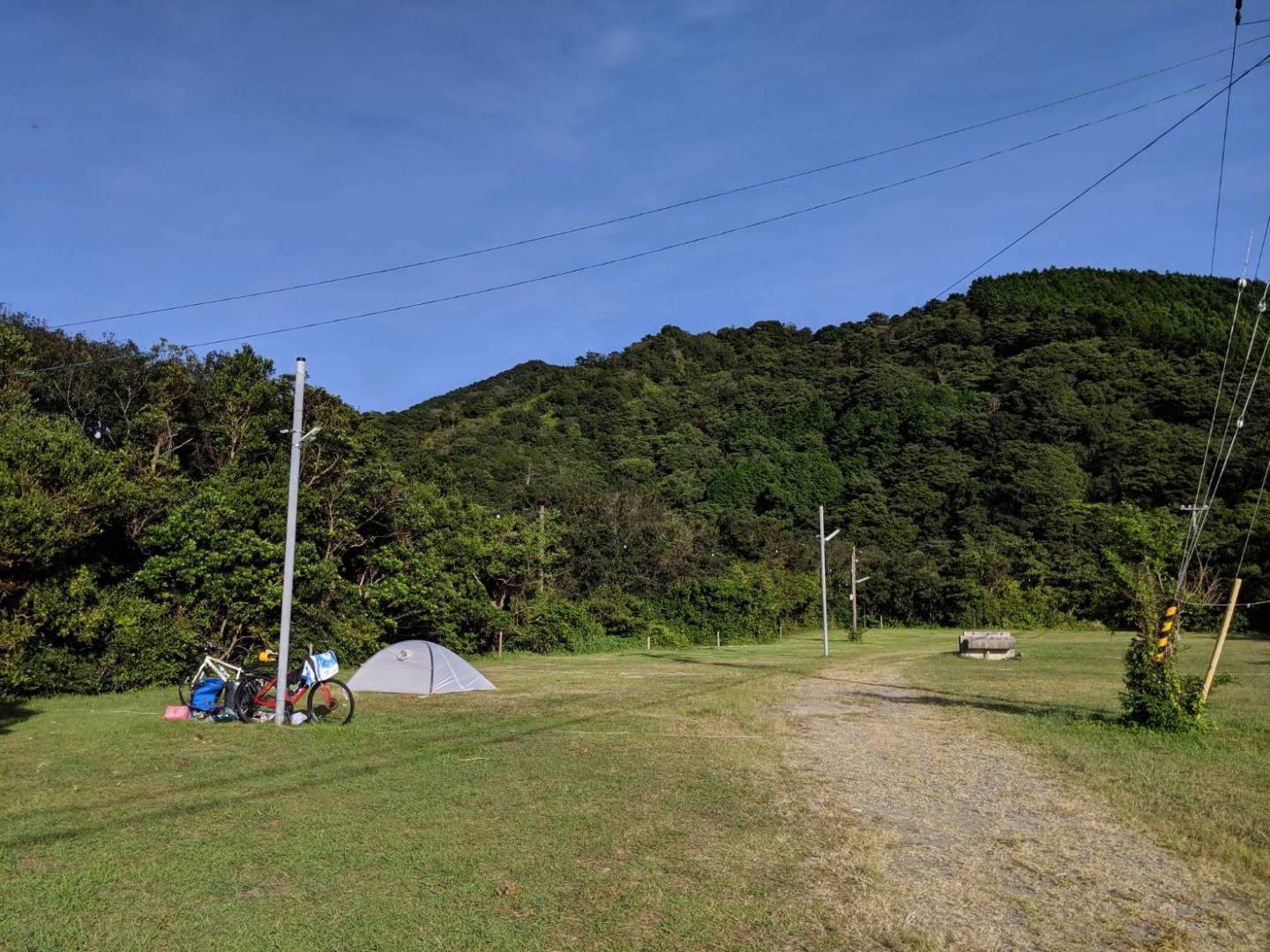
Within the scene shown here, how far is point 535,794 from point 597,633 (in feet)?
93.8

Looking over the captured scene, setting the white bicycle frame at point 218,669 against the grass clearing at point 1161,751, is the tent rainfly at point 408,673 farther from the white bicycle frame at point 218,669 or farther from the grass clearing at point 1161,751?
the grass clearing at point 1161,751

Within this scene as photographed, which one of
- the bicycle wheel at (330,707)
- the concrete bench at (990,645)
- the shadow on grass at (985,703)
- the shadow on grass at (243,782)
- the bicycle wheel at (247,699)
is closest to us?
the shadow on grass at (243,782)

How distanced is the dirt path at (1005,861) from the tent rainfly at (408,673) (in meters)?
8.66

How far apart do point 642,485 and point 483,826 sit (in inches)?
2437

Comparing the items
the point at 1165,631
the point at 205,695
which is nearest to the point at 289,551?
the point at 205,695

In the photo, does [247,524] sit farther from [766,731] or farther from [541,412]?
[541,412]

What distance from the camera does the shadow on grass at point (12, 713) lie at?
12948 mm

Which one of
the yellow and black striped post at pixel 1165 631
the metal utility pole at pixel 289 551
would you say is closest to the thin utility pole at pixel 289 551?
the metal utility pole at pixel 289 551

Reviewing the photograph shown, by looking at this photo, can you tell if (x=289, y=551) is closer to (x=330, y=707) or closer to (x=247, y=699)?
(x=247, y=699)

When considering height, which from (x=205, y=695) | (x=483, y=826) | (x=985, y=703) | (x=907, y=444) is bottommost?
(x=985, y=703)

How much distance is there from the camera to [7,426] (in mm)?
15805

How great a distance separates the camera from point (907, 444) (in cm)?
7956

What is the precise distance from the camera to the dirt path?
4957 millimetres

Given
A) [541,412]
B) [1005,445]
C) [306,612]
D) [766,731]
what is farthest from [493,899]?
[541,412]
